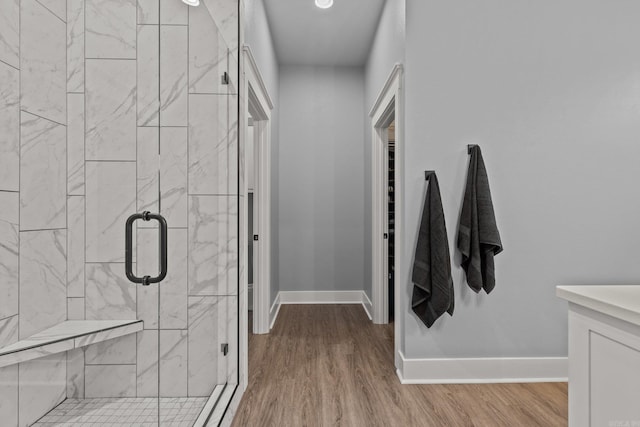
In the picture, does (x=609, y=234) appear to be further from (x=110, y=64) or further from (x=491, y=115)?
(x=110, y=64)

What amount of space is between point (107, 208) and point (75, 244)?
0.56 feet

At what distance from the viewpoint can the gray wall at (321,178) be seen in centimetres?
439

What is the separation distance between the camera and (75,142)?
1394mm

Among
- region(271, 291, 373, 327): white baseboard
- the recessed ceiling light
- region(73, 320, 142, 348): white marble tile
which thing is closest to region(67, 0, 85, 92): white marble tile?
region(73, 320, 142, 348): white marble tile

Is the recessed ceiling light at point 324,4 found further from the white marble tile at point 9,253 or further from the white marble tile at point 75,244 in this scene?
the white marble tile at point 9,253

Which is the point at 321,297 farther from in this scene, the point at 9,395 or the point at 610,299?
the point at 610,299

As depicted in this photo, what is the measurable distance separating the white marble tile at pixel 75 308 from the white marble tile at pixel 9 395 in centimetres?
22

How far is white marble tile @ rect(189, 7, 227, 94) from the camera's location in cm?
181

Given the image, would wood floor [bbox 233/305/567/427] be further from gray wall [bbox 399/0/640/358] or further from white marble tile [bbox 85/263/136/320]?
white marble tile [bbox 85/263/136/320]

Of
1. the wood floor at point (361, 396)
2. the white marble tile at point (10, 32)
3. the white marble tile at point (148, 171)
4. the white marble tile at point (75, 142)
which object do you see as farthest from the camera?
the wood floor at point (361, 396)

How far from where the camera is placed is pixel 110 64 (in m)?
1.46

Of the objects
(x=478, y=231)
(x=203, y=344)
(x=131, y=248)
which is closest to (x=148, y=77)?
(x=131, y=248)

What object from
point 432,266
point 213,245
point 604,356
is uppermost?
point 213,245

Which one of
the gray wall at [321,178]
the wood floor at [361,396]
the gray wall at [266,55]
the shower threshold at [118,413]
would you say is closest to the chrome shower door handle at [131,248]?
the shower threshold at [118,413]
